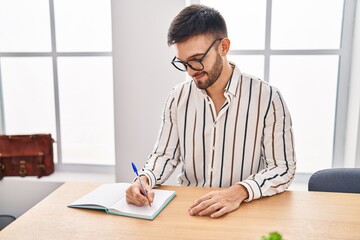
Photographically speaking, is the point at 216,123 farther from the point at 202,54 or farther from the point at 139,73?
the point at 139,73

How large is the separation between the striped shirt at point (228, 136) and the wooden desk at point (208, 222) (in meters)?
0.22

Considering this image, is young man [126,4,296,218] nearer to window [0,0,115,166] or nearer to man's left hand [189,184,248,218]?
man's left hand [189,184,248,218]

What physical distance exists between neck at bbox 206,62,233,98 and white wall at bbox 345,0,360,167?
3.30 ft

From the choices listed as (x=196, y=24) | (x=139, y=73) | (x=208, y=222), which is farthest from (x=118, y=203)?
(x=139, y=73)

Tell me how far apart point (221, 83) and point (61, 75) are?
1447mm

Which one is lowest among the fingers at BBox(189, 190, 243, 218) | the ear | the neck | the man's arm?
the fingers at BBox(189, 190, 243, 218)

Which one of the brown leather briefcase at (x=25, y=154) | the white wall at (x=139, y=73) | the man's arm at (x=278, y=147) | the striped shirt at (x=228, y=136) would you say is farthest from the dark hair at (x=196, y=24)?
the brown leather briefcase at (x=25, y=154)

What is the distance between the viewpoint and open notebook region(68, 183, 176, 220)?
3.91ft

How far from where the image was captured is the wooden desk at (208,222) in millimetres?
1058

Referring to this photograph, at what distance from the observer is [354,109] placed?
2.14 m

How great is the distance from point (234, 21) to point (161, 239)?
5.64 ft

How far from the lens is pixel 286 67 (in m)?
2.32

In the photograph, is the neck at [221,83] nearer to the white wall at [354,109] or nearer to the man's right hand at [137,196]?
the man's right hand at [137,196]


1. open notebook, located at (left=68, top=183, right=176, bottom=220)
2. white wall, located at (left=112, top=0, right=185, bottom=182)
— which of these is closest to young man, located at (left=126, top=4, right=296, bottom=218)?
open notebook, located at (left=68, top=183, right=176, bottom=220)
